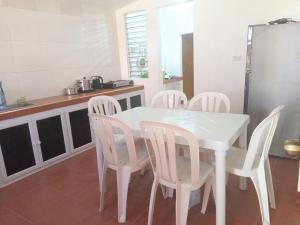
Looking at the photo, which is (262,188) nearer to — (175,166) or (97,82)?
(175,166)

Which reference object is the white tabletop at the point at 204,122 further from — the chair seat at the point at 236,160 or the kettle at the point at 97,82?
the kettle at the point at 97,82

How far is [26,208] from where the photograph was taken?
6.52ft

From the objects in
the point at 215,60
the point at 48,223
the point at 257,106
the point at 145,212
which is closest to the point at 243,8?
the point at 215,60

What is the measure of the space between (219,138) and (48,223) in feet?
4.85

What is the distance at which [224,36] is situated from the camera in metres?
3.19

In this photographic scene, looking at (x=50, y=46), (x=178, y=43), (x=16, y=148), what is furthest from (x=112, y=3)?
(x=16, y=148)

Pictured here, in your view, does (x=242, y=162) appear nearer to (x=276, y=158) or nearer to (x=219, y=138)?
(x=219, y=138)

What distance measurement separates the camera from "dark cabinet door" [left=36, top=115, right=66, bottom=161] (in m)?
2.64

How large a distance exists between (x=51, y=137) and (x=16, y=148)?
1.33ft

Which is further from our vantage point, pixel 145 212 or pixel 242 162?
pixel 145 212

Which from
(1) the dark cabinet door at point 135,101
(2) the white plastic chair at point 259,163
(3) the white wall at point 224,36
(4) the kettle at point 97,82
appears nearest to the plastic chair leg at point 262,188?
(2) the white plastic chair at point 259,163

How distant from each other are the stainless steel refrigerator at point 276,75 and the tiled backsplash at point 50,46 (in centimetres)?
240

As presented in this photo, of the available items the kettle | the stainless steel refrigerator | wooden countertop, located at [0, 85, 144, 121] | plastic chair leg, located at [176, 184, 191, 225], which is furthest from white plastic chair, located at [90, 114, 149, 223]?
the kettle

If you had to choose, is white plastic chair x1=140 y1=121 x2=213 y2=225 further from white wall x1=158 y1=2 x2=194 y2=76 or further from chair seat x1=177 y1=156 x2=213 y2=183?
white wall x1=158 y1=2 x2=194 y2=76
